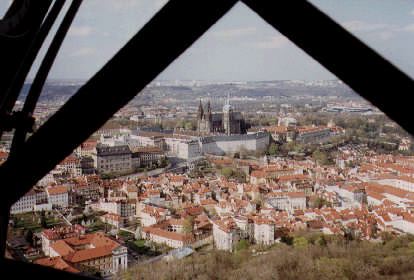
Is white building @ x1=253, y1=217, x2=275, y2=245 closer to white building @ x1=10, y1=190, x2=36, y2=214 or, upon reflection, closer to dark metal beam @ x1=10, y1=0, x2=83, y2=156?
white building @ x1=10, y1=190, x2=36, y2=214

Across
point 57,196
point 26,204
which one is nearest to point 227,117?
point 57,196

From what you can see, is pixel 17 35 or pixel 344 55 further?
pixel 17 35

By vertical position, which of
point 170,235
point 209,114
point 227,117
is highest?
point 209,114

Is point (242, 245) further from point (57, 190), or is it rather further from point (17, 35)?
point (17, 35)

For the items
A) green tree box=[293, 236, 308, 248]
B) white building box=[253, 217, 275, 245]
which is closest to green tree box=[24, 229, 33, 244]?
white building box=[253, 217, 275, 245]

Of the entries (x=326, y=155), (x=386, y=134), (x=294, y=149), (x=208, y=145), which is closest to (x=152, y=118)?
(x=208, y=145)

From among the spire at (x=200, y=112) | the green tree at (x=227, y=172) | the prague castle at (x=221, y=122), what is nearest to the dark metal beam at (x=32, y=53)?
the green tree at (x=227, y=172)

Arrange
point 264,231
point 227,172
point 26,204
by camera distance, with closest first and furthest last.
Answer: point 264,231 < point 26,204 < point 227,172

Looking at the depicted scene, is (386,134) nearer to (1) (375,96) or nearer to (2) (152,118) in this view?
(2) (152,118)
